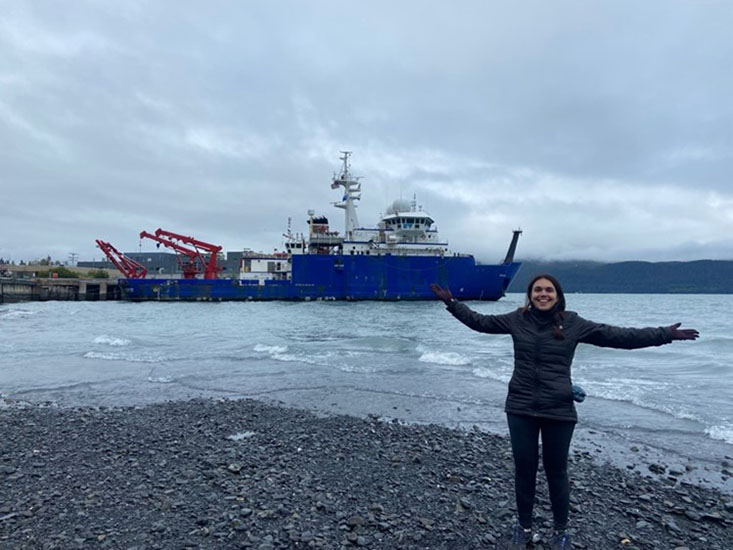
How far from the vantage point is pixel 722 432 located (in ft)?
23.6

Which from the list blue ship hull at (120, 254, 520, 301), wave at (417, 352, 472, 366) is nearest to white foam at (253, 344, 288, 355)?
wave at (417, 352, 472, 366)

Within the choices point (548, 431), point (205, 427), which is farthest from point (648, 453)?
point (205, 427)

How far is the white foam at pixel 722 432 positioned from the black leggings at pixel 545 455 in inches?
213

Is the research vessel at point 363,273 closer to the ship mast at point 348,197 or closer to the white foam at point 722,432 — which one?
the ship mast at point 348,197

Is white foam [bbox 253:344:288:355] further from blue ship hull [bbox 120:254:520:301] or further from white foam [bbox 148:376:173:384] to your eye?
blue ship hull [bbox 120:254:520:301]

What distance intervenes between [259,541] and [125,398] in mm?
6922

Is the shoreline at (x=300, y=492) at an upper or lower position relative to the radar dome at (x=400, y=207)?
lower

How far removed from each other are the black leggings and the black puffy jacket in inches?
3.4

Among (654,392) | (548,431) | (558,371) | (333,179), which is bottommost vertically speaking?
(654,392)

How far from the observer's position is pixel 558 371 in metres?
3.11

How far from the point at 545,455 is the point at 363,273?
142ft

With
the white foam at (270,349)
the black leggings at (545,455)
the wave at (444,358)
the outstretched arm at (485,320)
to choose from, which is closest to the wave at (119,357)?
the white foam at (270,349)

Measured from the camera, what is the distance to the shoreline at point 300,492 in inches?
143

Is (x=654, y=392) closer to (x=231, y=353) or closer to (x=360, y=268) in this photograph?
(x=231, y=353)
